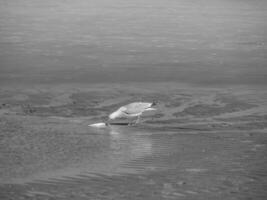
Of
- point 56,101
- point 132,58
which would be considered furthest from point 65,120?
point 132,58

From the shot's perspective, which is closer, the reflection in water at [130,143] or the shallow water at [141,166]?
the shallow water at [141,166]

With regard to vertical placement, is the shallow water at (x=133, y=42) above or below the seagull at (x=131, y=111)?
below

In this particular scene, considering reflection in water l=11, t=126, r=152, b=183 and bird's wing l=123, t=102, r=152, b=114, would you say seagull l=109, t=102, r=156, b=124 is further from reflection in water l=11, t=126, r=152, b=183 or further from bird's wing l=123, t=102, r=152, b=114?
reflection in water l=11, t=126, r=152, b=183

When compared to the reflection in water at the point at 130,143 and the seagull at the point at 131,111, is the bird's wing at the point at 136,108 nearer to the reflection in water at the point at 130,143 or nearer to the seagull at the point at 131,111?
the seagull at the point at 131,111

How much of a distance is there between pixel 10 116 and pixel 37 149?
247cm

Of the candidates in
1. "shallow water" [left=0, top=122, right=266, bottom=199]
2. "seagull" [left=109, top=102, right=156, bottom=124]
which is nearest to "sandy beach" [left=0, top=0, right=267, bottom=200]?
"shallow water" [left=0, top=122, right=266, bottom=199]

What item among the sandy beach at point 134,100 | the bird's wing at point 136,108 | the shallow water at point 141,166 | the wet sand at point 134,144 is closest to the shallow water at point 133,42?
the sandy beach at point 134,100

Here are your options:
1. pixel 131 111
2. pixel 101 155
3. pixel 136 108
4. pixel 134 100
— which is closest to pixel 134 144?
pixel 101 155

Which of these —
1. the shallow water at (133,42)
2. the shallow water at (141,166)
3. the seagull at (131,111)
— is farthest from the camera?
the shallow water at (133,42)

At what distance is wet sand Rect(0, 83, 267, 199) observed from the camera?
26.5 ft

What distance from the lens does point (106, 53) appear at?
19.2 meters

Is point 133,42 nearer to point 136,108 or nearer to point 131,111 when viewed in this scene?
point 136,108

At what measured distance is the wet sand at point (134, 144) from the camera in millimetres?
8070

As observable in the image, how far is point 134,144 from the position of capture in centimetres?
1030
